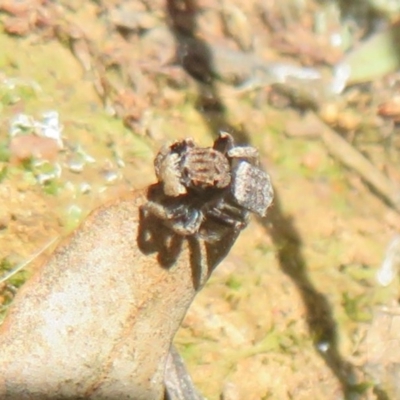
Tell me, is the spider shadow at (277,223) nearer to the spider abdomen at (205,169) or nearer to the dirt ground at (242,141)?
the dirt ground at (242,141)

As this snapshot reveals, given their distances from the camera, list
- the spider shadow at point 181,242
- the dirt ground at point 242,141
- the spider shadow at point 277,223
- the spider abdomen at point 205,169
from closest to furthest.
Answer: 1. the spider abdomen at point 205,169
2. the spider shadow at point 181,242
3. the dirt ground at point 242,141
4. the spider shadow at point 277,223

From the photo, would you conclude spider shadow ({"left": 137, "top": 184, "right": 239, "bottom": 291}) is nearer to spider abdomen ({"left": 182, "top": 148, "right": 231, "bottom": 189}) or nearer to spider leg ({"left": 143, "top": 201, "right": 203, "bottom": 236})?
spider leg ({"left": 143, "top": 201, "right": 203, "bottom": 236})

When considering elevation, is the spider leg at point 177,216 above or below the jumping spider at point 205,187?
below

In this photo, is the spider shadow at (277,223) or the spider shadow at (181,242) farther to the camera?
the spider shadow at (277,223)

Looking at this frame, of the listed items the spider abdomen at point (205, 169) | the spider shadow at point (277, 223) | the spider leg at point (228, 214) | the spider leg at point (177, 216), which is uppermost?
the spider abdomen at point (205, 169)

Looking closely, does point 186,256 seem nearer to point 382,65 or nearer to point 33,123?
point 33,123

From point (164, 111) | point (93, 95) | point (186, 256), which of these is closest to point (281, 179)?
point (164, 111)

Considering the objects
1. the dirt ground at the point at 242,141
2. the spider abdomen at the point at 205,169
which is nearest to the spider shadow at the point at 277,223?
the dirt ground at the point at 242,141

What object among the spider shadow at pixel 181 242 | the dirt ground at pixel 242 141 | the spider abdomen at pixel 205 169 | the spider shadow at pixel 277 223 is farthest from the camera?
the spider shadow at pixel 277 223
